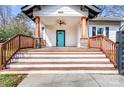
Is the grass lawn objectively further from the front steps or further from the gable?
the gable

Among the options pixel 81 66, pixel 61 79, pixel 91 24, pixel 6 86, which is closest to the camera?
pixel 6 86

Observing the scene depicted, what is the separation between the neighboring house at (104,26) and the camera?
905 inches

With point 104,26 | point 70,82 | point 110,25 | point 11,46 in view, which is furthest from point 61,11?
point 70,82

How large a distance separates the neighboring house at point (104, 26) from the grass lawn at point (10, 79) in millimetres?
13664

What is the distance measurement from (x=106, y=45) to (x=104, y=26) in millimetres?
9409

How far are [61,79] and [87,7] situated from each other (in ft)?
34.8

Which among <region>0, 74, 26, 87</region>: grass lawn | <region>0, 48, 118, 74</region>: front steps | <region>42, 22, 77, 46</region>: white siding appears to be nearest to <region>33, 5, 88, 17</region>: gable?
<region>0, 48, 118, 74</region>: front steps

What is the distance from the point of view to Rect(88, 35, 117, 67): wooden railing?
1247cm

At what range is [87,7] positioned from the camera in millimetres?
18891

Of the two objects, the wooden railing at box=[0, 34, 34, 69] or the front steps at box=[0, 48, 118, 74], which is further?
the wooden railing at box=[0, 34, 34, 69]

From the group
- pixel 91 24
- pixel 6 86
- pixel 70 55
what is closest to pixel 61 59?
pixel 70 55

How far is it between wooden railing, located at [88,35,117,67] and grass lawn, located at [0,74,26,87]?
454cm

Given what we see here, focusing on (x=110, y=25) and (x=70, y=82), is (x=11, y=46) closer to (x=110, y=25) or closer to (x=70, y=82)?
(x=70, y=82)

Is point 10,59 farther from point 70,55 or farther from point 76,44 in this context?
point 76,44
